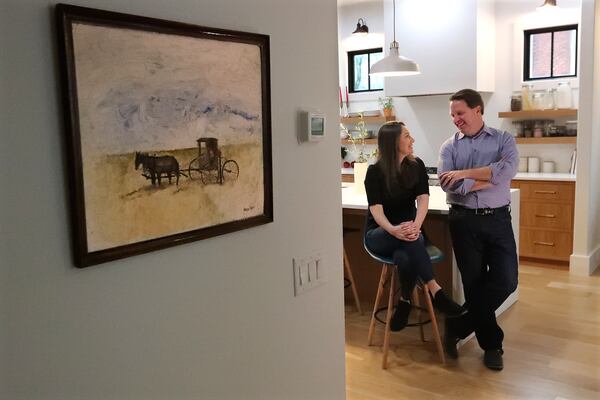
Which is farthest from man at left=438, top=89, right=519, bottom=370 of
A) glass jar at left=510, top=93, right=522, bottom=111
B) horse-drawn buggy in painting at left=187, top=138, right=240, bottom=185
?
glass jar at left=510, top=93, right=522, bottom=111

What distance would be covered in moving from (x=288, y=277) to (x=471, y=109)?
6.66 feet

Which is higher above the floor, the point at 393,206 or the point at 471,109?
the point at 471,109

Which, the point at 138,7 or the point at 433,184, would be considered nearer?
the point at 138,7

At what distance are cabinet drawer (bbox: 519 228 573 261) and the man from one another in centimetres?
226

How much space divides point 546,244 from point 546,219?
237 mm

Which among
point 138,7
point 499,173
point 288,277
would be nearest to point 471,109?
point 499,173

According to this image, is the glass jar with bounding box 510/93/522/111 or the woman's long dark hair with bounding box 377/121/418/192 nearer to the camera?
the woman's long dark hair with bounding box 377/121/418/192

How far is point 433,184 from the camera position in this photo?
486cm

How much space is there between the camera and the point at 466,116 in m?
3.26

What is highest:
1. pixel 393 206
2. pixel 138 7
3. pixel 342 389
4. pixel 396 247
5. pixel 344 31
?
pixel 344 31

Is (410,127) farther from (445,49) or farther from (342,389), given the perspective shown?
(342,389)

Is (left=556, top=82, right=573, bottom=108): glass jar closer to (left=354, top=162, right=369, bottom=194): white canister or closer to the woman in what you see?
(left=354, top=162, right=369, bottom=194): white canister

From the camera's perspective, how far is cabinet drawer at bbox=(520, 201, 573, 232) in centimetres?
520

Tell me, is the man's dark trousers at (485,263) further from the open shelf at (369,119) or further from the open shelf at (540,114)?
the open shelf at (369,119)
